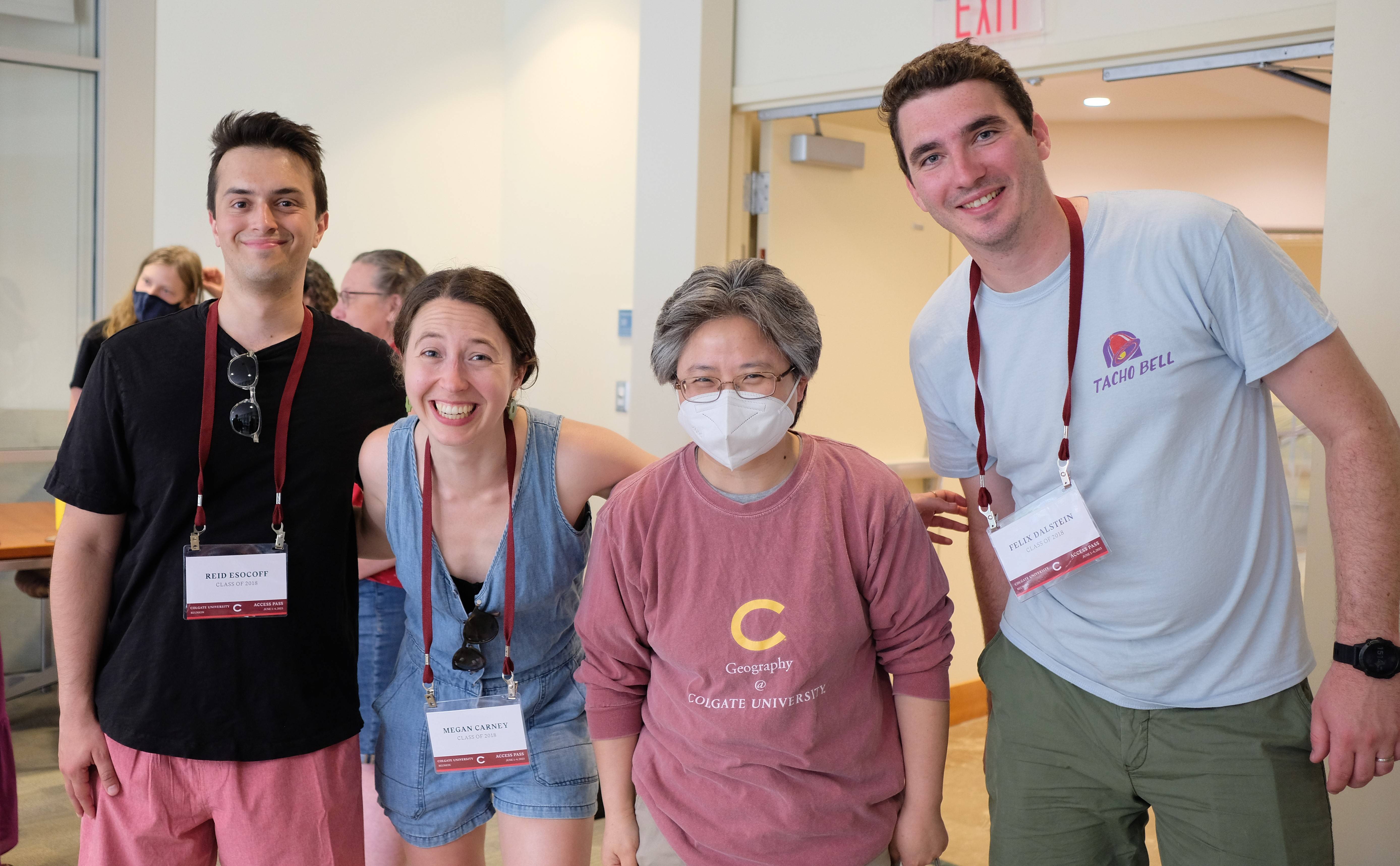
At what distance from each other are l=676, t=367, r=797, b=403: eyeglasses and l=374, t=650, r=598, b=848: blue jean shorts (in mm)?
656

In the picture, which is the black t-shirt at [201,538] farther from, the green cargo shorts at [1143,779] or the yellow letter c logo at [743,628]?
the green cargo shorts at [1143,779]

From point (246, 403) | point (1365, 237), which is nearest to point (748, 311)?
point (246, 403)

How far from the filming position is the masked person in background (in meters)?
4.14

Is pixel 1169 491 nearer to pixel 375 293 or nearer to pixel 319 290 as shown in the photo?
pixel 375 293

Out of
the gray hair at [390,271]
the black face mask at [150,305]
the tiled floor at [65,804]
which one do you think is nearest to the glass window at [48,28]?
the black face mask at [150,305]

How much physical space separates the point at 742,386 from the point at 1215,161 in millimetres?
5426

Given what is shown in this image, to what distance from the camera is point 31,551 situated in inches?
157

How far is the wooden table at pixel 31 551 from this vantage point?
3.99 meters

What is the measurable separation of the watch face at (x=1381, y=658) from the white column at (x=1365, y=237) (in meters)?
1.01

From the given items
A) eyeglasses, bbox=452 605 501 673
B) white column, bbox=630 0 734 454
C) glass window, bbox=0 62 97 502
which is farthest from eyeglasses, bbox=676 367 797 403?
glass window, bbox=0 62 97 502

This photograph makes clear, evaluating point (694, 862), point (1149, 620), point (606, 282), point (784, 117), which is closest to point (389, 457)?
point (694, 862)

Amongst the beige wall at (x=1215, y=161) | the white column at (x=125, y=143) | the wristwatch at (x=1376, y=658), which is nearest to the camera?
the wristwatch at (x=1376, y=658)

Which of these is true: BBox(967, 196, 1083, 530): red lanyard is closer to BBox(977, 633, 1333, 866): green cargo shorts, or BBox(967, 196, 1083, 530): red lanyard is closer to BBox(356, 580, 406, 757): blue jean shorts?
BBox(977, 633, 1333, 866): green cargo shorts

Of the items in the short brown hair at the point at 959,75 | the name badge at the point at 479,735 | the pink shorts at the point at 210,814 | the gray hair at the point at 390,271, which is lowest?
the pink shorts at the point at 210,814
